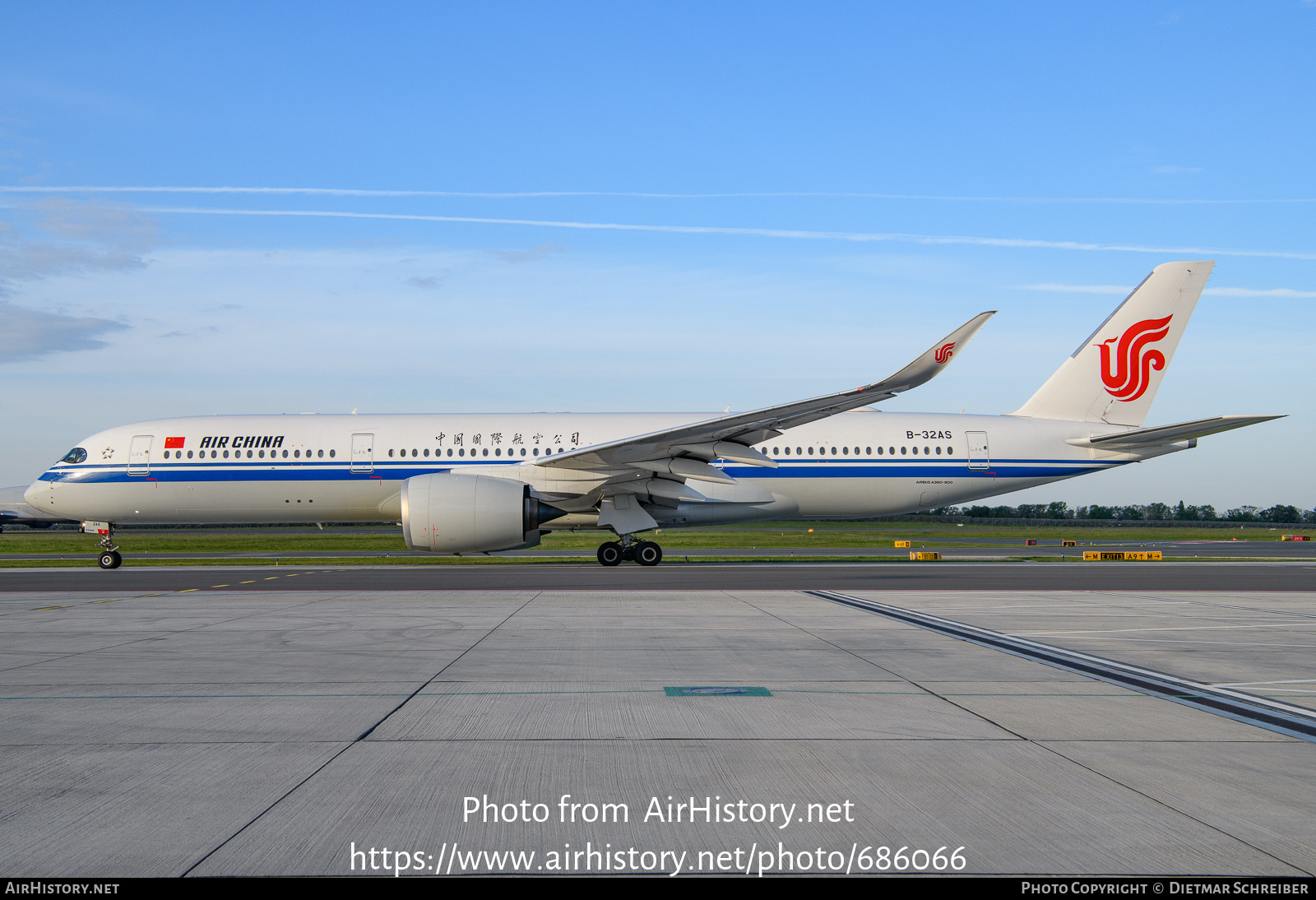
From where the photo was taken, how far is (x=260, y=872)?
3.02 meters

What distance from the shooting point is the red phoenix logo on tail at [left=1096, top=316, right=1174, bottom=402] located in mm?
22728

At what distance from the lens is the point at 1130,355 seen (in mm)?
22844

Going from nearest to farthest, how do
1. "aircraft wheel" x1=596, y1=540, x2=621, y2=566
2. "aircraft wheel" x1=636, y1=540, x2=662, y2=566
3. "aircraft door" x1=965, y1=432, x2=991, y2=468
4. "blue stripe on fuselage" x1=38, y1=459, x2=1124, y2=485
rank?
1. "aircraft wheel" x1=636, y1=540, x2=662, y2=566
2. "aircraft wheel" x1=596, y1=540, x2=621, y2=566
3. "blue stripe on fuselage" x1=38, y1=459, x2=1124, y2=485
4. "aircraft door" x1=965, y1=432, x2=991, y2=468

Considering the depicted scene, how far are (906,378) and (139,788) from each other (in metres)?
14.3

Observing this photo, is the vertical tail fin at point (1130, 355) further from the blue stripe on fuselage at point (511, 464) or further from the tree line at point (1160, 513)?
the tree line at point (1160, 513)

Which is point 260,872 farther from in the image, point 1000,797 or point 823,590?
point 823,590

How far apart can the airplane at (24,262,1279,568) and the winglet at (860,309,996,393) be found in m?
5.68

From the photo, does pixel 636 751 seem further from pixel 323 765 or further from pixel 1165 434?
pixel 1165 434

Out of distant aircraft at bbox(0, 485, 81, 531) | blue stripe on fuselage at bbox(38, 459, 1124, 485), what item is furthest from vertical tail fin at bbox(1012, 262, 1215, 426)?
distant aircraft at bbox(0, 485, 81, 531)

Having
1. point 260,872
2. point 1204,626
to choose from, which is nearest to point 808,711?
point 260,872

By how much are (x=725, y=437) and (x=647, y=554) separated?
349cm

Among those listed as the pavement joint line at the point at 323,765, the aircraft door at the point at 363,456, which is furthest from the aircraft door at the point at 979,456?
the pavement joint line at the point at 323,765

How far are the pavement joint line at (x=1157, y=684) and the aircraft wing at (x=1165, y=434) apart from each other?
12.9 meters

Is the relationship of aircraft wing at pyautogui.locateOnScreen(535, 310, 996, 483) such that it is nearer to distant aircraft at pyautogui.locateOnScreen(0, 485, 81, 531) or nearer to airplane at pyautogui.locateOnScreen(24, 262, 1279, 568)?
airplane at pyautogui.locateOnScreen(24, 262, 1279, 568)
